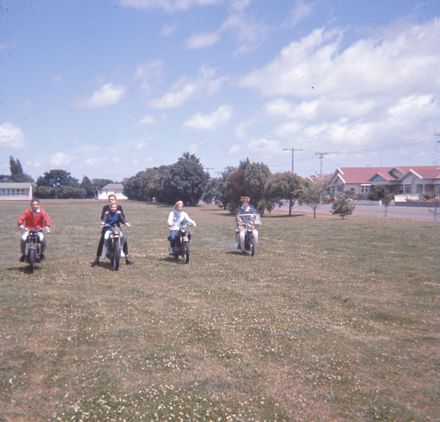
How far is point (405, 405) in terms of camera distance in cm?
465

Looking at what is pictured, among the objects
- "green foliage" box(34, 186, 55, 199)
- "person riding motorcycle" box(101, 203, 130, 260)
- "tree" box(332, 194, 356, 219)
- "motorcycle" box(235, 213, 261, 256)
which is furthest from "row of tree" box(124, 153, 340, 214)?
"green foliage" box(34, 186, 55, 199)

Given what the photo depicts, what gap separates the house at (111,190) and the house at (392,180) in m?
74.2

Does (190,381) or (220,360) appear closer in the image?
(190,381)

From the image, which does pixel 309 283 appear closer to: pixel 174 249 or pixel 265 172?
pixel 174 249

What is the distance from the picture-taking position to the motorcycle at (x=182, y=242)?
42.9 feet

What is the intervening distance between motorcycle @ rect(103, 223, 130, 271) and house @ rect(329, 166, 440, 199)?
2389 inches

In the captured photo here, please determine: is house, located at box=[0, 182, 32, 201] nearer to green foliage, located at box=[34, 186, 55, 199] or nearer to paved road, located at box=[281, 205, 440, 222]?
green foliage, located at box=[34, 186, 55, 199]

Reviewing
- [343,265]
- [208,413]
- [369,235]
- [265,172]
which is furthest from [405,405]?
[265,172]

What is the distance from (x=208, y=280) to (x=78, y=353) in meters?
5.05

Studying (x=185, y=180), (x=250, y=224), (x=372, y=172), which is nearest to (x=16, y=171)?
(x=185, y=180)

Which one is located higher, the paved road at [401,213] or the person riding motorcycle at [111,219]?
the person riding motorcycle at [111,219]

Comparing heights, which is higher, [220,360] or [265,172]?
[265,172]

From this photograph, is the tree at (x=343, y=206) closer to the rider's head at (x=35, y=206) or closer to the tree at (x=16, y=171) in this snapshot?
the rider's head at (x=35, y=206)

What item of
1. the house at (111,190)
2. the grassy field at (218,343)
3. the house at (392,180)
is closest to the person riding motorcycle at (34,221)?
the grassy field at (218,343)
